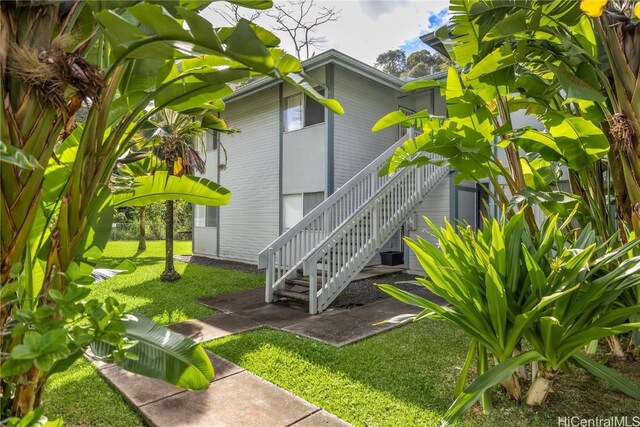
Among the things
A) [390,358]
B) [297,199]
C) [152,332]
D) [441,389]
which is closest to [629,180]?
[441,389]

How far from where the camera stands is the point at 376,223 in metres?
7.96

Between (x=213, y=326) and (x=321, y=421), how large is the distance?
3.29 meters

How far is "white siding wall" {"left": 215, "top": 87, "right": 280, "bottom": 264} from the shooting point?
40.9 feet

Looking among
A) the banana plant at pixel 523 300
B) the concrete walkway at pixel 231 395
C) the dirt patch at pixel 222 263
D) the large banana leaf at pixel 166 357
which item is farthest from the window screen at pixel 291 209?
the large banana leaf at pixel 166 357

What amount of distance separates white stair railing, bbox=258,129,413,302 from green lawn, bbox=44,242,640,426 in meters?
1.83

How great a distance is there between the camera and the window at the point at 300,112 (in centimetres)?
1140

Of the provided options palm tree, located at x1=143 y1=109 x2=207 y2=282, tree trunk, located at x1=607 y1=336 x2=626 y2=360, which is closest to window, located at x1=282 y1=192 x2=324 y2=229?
palm tree, located at x1=143 y1=109 x2=207 y2=282

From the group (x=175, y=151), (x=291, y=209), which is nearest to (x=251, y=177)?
(x=291, y=209)

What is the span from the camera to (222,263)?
1349cm

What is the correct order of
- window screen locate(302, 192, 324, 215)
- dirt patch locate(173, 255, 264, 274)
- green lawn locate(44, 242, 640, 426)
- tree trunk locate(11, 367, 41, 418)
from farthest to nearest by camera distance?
dirt patch locate(173, 255, 264, 274), window screen locate(302, 192, 324, 215), green lawn locate(44, 242, 640, 426), tree trunk locate(11, 367, 41, 418)

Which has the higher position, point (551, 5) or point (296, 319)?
point (551, 5)

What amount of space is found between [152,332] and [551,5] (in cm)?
462

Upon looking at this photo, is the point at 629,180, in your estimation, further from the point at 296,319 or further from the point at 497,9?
the point at 296,319

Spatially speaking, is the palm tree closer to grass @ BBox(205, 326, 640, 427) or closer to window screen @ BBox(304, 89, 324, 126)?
window screen @ BBox(304, 89, 324, 126)
